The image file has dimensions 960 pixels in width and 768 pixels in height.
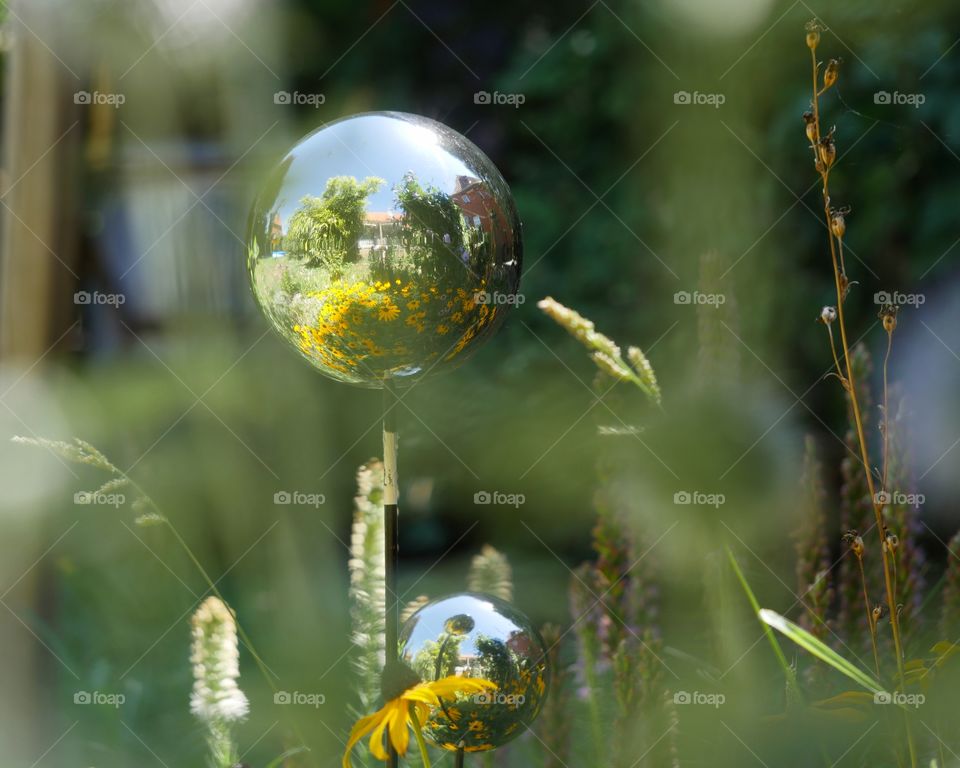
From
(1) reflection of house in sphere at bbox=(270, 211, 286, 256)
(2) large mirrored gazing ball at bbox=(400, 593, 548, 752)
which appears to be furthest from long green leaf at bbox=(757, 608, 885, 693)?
(1) reflection of house in sphere at bbox=(270, 211, 286, 256)

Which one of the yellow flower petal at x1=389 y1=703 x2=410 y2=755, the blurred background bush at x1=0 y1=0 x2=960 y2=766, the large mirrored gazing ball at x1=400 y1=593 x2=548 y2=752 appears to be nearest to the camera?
the yellow flower petal at x1=389 y1=703 x2=410 y2=755

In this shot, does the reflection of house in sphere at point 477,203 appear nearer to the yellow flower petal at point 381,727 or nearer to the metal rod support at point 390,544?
the metal rod support at point 390,544

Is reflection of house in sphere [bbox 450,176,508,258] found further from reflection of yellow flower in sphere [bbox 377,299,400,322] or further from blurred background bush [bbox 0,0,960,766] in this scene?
blurred background bush [bbox 0,0,960,766]

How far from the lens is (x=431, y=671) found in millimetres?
912

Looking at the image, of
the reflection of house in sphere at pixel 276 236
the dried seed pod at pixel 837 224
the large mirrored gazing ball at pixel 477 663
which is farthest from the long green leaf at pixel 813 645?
the reflection of house in sphere at pixel 276 236

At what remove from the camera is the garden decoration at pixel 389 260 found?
80 centimetres

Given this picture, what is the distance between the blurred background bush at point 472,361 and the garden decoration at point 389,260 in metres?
0.63

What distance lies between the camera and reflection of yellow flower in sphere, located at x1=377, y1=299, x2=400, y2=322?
2.64 feet

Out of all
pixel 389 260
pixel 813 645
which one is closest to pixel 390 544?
pixel 389 260

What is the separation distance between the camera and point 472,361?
5.95ft

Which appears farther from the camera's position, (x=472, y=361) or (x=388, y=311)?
(x=472, y=361)

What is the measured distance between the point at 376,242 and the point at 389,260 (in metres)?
0.02

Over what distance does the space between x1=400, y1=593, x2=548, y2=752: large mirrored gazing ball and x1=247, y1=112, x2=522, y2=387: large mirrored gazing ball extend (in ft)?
0.82

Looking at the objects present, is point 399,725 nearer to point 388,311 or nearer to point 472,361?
point 388,311
